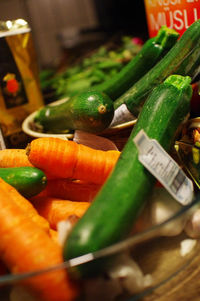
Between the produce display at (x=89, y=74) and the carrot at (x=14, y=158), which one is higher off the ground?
the carrot at (x=14, y=158)

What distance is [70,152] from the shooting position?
799mm

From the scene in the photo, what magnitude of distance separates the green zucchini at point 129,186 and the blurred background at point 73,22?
2.11 meters

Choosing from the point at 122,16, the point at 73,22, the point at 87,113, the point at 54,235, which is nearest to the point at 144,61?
the point at 87,113

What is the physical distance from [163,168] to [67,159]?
26 centimetres

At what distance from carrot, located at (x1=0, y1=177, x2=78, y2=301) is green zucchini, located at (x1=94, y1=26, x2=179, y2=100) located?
0.58 meters

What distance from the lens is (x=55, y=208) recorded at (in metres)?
0.75

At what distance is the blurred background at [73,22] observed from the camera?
2988 mm

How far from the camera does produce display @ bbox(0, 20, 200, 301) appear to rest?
0.49 m

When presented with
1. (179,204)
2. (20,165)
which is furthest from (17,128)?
(179,204)

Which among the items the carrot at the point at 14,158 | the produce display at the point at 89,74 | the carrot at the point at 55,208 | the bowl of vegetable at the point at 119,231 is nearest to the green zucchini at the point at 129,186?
the bowl of vegetable at the point at 119,231

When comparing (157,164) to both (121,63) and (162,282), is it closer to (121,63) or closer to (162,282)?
(162,282)

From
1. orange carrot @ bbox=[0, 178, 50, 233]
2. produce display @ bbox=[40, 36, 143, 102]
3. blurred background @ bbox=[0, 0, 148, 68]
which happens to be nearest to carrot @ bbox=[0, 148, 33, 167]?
orange carrot @ bbox=[0, 178, 50, 233]

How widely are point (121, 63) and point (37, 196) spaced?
1.09 meters

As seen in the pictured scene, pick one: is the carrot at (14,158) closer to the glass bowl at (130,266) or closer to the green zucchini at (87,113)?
the green zucchini at (87,113)
